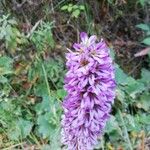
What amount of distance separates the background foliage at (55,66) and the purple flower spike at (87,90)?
509 mm

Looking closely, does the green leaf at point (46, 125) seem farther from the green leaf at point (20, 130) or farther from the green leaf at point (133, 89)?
the green leaf at point (133, 89)

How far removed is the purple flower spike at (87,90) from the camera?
2152mm

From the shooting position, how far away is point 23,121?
3.38 meters

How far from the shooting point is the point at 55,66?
3.56m

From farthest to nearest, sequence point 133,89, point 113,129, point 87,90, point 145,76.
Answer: point 145,76 → point 133,89 → point 113,129 → point 87,90

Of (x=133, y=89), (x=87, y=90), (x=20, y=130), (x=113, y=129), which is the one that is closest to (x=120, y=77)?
(x=133, y=89)

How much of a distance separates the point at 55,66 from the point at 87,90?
1.36m

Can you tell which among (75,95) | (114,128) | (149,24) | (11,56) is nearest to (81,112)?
(75,95)

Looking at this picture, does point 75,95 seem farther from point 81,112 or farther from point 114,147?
point 114,147

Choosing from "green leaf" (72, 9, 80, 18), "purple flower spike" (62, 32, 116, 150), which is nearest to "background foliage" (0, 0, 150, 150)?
"green leaf" (72, 9, 80, 18)

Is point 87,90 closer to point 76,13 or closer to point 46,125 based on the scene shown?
point 46,125

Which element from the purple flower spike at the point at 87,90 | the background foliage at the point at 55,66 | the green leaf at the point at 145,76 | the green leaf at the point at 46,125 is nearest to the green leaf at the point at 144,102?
the background foliage at the point at 55,66

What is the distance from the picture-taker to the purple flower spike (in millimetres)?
2152

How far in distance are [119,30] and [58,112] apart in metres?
1.03
